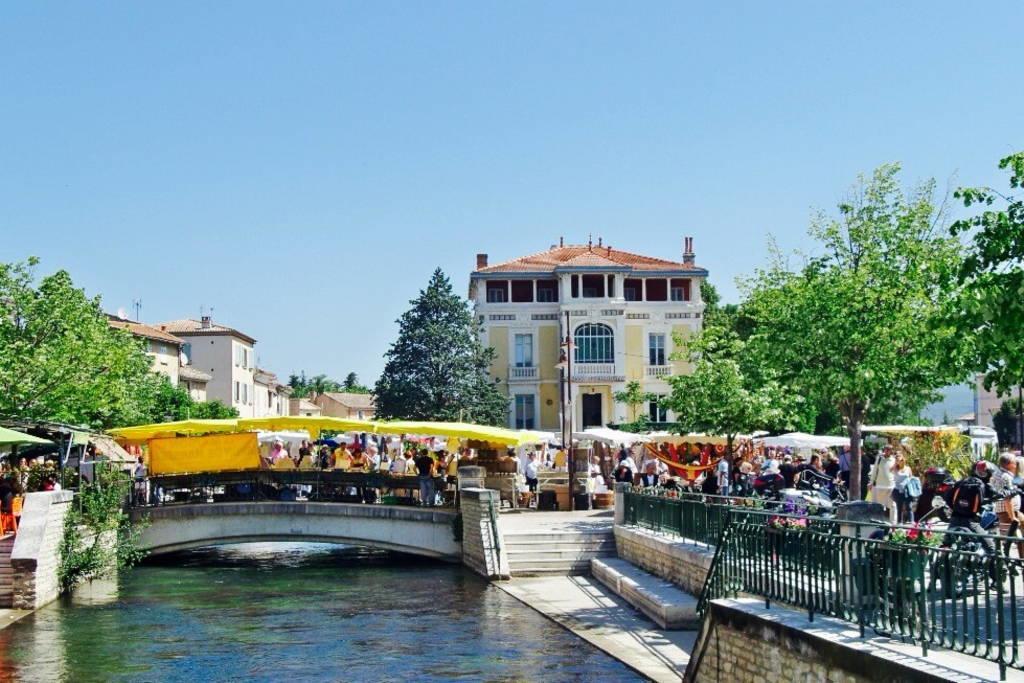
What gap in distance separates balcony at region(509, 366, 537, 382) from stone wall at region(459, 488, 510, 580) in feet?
110

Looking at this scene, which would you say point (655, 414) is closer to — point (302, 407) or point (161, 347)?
point (161, 347)

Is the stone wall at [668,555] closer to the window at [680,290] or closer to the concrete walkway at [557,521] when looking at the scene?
the concrete walkway at [557,521]

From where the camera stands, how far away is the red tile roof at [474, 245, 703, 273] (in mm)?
64062

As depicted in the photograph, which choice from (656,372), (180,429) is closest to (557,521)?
(180,429)

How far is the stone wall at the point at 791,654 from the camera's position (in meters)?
9.46

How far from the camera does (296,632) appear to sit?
22.0 meters

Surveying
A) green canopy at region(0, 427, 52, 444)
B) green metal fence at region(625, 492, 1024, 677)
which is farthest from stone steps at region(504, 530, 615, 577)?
green metal fence at region(625, 492, 1024, 677)

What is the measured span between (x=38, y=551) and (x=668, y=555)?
11784mm

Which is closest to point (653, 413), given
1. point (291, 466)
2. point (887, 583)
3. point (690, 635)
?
point (291, 466)

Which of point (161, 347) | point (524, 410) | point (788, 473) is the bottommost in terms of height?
point (788, 473)

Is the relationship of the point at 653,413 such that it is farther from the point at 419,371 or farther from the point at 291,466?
the point at 291,466

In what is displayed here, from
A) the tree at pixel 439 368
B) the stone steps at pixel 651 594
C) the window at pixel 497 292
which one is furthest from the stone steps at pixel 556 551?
the window at pixel 497 292

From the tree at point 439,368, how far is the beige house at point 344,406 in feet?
221

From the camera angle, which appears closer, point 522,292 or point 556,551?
point 556,551
